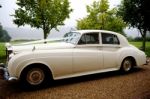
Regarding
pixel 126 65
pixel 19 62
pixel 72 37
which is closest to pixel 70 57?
pixel 72 37

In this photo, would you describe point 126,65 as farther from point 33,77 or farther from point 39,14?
point 39,14

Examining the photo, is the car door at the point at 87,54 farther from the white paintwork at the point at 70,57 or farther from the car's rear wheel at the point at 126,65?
the car's rear wheel at the point at 126,65

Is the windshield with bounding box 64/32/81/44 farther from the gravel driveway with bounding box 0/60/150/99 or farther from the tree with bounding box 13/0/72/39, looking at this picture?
the tree with bounding box 13/0/72/39

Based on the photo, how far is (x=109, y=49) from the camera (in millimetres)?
8492

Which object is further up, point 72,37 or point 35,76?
point 72,37

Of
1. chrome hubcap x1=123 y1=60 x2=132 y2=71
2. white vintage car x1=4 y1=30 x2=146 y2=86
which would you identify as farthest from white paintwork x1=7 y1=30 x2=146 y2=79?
chrome hubcap x1=123 y1=60 x2=132 y2=71

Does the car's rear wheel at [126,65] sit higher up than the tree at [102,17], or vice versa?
the tree at [102,17]

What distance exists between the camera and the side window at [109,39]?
848 cm

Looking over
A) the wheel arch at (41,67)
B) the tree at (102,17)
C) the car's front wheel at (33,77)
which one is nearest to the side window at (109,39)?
the wheel arch at (41,67)

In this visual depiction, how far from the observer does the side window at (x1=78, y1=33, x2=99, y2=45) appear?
7965mm

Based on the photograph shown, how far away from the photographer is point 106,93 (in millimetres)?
6527

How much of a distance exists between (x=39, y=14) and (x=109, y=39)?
10524 mm

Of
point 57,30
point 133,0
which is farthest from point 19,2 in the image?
point 133,0

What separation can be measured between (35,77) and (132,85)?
120 inches
